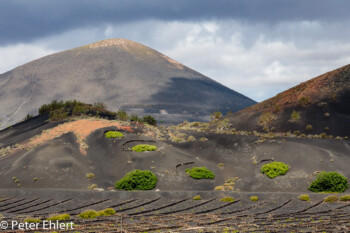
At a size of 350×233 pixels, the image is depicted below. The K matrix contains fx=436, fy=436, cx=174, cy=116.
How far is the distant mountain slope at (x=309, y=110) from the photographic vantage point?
64.7 meters

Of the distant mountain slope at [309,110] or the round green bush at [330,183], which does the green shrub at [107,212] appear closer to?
the round green bush at [330,183]

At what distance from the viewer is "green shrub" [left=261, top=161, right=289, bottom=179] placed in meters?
44.5

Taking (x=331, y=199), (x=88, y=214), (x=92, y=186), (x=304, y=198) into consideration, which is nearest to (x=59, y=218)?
(x=88, y=214)

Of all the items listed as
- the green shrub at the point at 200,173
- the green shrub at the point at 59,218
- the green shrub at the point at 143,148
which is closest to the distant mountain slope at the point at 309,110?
the green shrub at the point at 143,148

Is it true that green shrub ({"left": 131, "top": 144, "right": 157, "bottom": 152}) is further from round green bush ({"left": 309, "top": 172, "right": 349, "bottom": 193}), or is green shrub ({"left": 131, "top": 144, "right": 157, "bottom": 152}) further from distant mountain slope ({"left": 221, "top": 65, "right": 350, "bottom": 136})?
distant mountain slope ({"left": 221, "top": 65, "right": 350, "bottom": 136})

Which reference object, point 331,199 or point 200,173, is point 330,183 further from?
point 200,173

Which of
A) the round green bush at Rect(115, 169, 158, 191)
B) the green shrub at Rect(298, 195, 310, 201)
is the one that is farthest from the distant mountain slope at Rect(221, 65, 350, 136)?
the green shrub at Rect(298, 195, 310, 201)

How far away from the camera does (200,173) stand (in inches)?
1800

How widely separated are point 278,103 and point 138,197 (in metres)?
45.9

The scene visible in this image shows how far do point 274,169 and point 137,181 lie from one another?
14.3m

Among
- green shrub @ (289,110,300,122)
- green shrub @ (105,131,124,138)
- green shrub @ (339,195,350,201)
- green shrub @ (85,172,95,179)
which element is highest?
green shrub @ (289,110,300,122)

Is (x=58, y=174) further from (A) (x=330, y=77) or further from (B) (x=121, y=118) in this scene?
(A) (x=330, y=77)

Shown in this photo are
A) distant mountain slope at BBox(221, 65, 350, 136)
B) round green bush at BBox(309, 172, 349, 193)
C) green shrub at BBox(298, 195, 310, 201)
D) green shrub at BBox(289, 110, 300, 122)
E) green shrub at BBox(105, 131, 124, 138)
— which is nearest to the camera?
green shrub at BBox(298, 195, 310, 201)

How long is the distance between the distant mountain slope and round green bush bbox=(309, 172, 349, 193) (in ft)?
75.6
